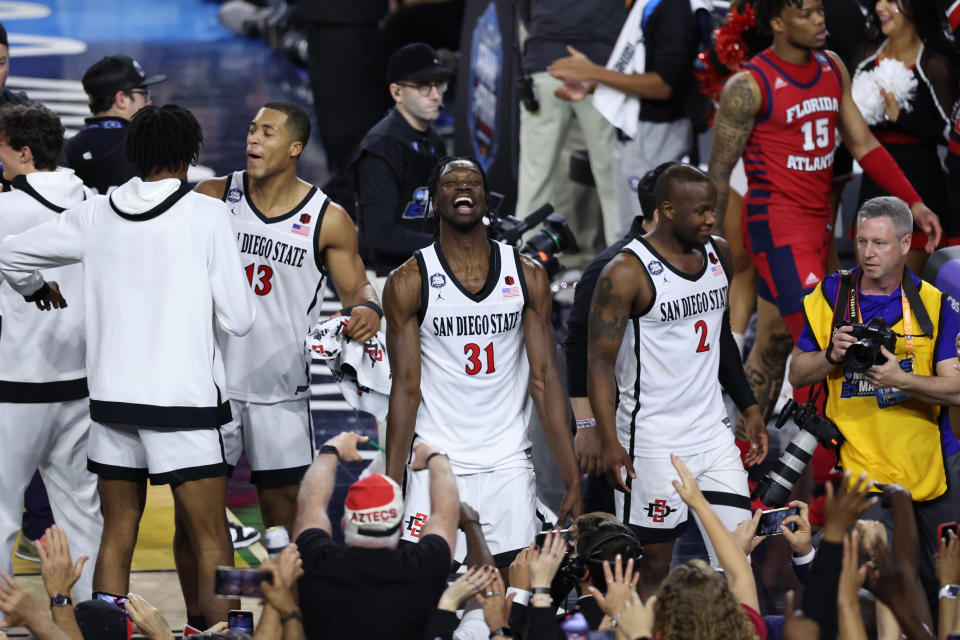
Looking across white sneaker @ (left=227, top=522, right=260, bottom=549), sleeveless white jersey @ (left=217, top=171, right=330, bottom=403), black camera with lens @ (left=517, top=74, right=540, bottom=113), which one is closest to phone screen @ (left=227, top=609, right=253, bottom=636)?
sleeveless white jersey @ (left=217, top=171, right=330, bottom=403)

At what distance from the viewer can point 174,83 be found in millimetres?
17797

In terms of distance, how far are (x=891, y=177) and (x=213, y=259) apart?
382cm

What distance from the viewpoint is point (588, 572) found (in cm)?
495

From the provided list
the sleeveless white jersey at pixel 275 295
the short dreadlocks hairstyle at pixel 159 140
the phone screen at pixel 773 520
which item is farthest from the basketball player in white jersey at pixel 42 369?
the phone screen at pixel 773 520

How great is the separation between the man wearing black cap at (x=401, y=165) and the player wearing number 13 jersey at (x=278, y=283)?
2.88 feet

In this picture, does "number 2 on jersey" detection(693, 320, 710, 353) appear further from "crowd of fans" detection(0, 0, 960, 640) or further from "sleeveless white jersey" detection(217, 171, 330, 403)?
"sleeveless white jersey" detection(217, 171, 330, 403)

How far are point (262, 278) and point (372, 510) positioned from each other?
78.2 inches

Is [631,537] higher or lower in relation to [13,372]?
lower

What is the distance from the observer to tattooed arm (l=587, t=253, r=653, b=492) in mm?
5652

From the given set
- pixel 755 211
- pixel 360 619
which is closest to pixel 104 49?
pixel 755 211

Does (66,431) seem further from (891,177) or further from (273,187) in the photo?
(891,177)

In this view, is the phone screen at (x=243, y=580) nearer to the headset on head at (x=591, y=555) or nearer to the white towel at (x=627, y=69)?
the headset on head at (x=591, y=555)

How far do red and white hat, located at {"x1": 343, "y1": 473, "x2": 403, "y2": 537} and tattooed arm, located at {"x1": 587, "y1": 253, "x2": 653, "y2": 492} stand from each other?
153 centimetres

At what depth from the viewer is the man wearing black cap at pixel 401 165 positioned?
6.93 m
